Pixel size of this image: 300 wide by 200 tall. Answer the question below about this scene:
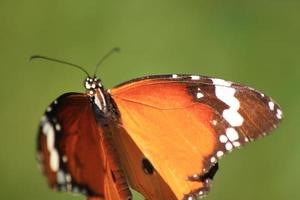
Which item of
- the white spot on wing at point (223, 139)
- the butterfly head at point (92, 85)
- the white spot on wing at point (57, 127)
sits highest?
the butterfly head at point (92, 85)

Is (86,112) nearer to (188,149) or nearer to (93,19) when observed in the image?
(188,149)

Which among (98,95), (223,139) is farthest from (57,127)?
(223,139)

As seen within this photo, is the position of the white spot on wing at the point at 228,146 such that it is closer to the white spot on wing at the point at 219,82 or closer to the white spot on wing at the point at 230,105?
the white spot on wing at the point at 230,105

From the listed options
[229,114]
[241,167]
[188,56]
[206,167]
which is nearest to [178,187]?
[206,167]

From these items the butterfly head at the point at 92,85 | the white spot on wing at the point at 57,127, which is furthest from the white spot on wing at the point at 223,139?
the white spot on wing at the point at 57,127

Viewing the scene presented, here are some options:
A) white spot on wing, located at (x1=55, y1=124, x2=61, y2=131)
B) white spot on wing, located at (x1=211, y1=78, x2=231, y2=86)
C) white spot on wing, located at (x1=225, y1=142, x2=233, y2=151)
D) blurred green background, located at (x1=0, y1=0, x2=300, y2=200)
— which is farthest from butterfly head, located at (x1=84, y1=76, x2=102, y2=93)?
blurred green background, located at (x1=0, y1=0, x2=300, y2=200)

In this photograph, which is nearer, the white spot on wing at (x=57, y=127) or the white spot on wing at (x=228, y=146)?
the white spot on wing at (x=57, y=127)
